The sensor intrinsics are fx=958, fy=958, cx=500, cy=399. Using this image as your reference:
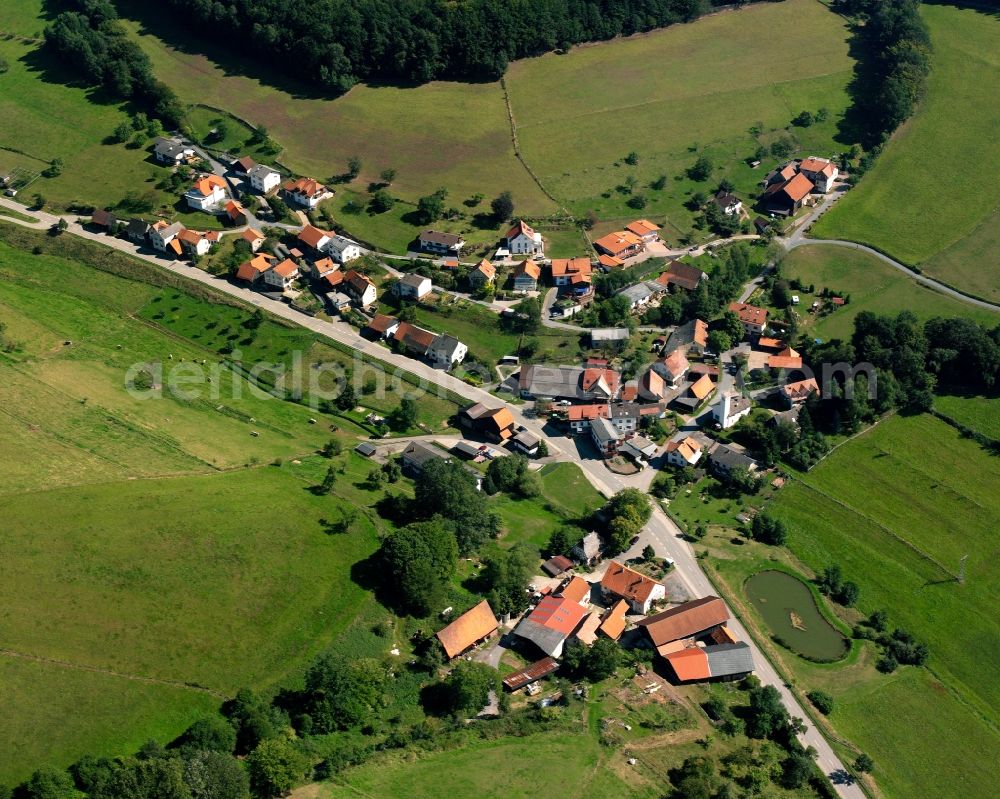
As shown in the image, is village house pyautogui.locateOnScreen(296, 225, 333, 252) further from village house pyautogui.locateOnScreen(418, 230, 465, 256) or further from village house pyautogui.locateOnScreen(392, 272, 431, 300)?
village house pyautogui.locateOnScreen(418, 230, 465, 256)

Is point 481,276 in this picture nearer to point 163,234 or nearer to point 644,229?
point 644,229

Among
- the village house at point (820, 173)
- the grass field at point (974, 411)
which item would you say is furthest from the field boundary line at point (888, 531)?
the village house at point (820, 173)

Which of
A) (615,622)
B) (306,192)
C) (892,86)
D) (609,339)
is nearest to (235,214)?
(306,192)

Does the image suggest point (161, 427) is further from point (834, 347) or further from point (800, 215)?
point (800, 215)

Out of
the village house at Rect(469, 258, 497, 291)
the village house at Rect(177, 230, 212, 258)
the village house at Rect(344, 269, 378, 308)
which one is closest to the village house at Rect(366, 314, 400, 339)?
the village house at Rect(344, 269, 378, 308)

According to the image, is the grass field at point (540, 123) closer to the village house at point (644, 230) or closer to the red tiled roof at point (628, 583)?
the village house at point (644, 230)

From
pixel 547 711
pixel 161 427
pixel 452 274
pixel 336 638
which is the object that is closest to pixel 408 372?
pixel 452 274
